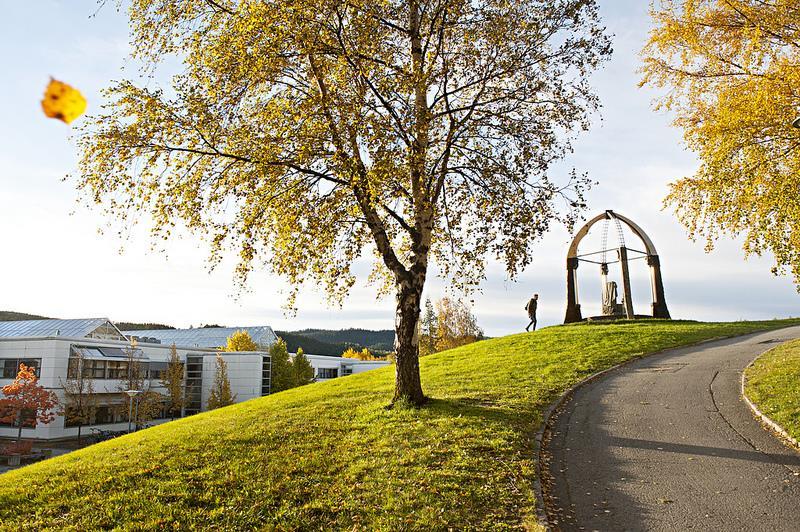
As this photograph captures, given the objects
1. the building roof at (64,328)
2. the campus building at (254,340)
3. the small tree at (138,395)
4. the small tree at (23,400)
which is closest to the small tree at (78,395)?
the small tree at (23,400)

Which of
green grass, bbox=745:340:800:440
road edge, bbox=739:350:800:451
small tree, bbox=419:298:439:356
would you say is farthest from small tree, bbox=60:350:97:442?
road edge, bbox=739:350:800:451

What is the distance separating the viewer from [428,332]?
206ft

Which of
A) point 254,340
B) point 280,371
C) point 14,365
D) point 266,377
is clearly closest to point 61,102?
point 14,365

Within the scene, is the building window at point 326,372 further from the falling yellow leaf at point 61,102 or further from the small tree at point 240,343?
the falling yellow leaf at point 61,102

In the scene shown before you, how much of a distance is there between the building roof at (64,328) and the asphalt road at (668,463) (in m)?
44.9

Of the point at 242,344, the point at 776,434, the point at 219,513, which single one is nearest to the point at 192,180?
the point at 219,513

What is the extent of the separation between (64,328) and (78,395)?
33.5 feet

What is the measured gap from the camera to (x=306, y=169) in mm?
12617

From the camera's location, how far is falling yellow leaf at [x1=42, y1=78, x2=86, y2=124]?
57.3 inches

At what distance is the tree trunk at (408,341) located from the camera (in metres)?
12.8

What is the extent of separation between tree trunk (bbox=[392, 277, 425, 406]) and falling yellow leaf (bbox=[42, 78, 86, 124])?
11.4 m

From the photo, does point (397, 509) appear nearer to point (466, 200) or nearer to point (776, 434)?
point (776, 434)

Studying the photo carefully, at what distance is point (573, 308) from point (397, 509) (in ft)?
83.8

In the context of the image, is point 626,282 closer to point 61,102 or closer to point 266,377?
point 61,102
